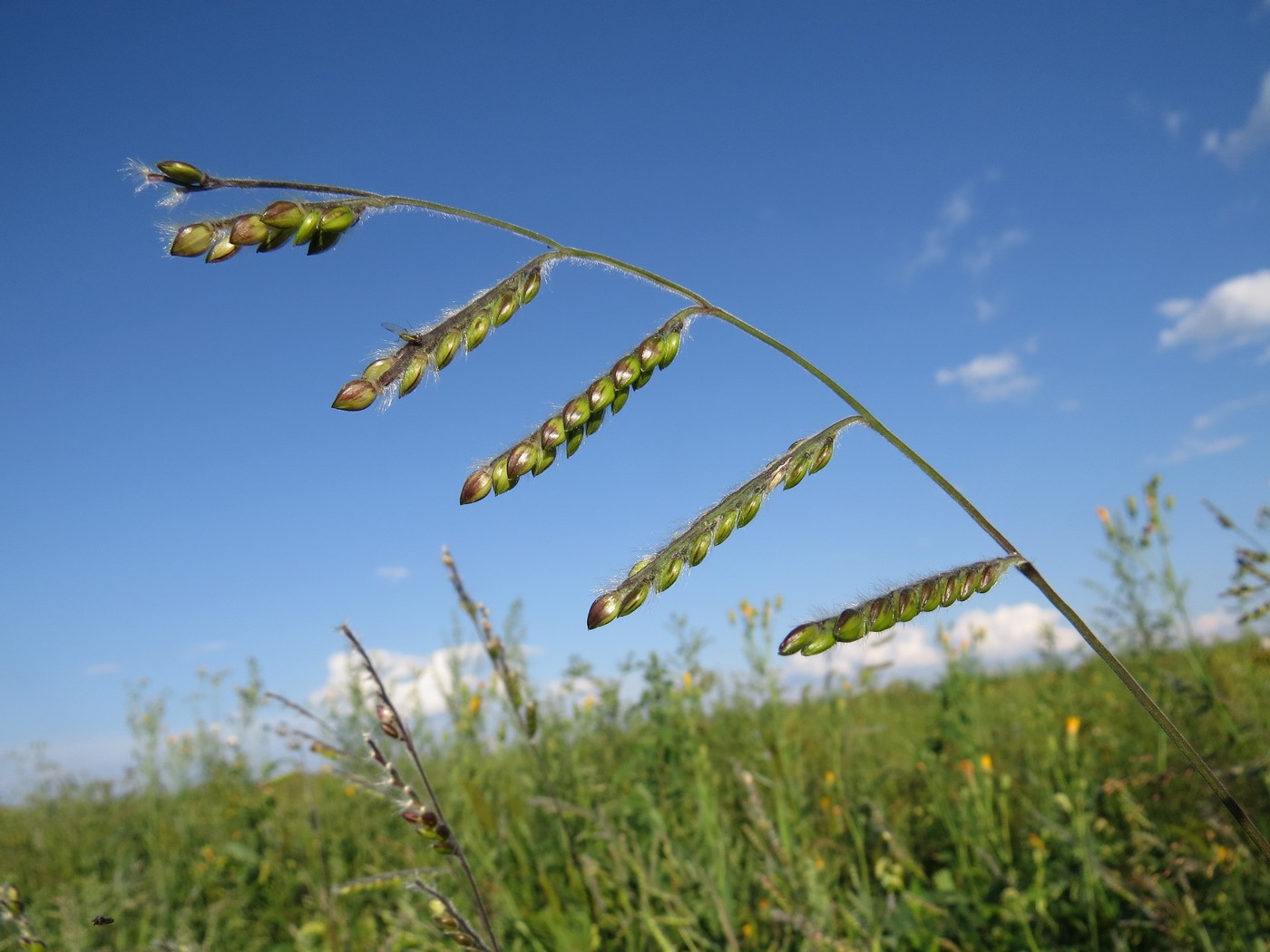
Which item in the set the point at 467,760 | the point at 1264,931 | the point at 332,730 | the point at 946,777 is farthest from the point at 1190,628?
the point at 332,730

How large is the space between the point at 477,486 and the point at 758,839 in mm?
2836

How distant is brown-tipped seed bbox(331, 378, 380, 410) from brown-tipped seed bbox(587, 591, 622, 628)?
41 centimetres

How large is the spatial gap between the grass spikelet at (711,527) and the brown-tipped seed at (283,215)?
669mm

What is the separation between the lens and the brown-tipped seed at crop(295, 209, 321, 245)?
117 cm

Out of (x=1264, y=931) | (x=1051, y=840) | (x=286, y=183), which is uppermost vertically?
(x=286, y=183)

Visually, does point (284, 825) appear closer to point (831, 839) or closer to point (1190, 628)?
point (831, 839)

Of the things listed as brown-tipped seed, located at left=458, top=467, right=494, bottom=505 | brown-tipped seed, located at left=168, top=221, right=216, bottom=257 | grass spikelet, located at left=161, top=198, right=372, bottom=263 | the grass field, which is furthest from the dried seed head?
the grass field

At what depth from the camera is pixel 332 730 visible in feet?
7.81

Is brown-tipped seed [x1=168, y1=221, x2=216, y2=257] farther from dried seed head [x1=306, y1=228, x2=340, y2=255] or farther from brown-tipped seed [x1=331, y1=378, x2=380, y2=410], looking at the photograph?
brown-tipped seed [x1=331, y1=378, x2=380, y2=410]

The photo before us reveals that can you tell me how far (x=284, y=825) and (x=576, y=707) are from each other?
2580mm

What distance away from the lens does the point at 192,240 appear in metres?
1.14

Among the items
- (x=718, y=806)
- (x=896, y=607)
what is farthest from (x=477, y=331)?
(x=718, y=806)

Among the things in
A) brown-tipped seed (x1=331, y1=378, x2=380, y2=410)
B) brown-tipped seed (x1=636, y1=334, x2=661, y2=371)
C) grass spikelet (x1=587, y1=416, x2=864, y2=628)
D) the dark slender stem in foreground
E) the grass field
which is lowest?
the grass field

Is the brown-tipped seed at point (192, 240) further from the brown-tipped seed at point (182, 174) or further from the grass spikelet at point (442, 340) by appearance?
the grass spikelet at point (442, 340)
